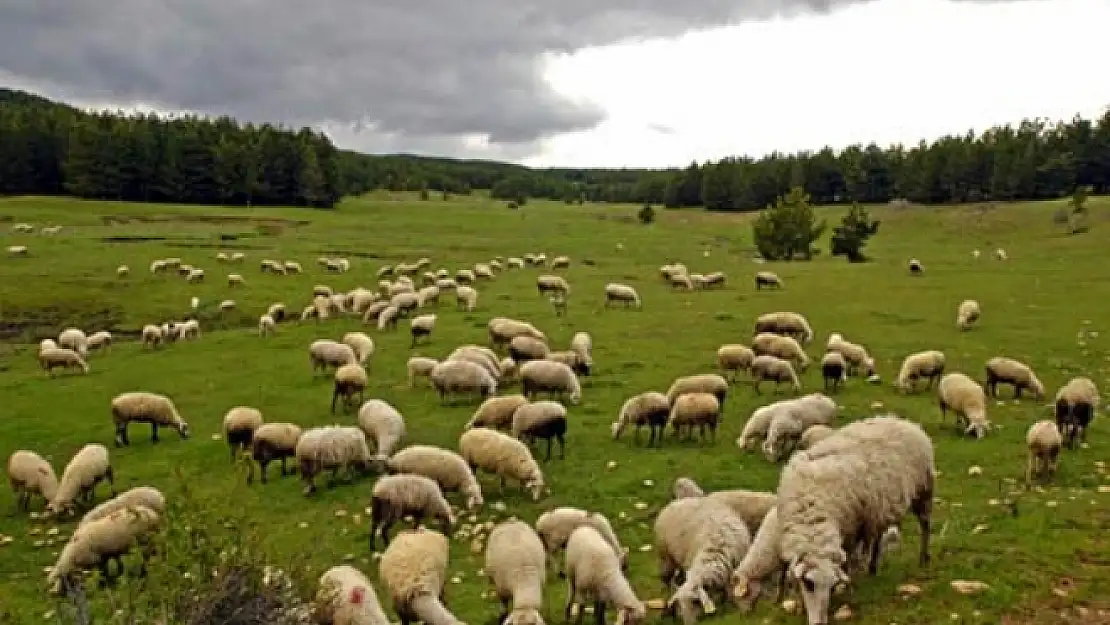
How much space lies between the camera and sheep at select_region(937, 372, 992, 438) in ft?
A: 65.4

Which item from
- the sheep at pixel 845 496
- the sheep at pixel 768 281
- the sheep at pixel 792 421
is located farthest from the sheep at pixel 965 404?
the sheep at pixel 768 281

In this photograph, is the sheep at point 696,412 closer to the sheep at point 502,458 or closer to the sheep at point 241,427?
the sheep at point 502,458

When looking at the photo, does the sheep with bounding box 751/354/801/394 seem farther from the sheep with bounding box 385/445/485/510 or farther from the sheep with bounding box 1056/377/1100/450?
the sheep with bounding box 385/445/485/510

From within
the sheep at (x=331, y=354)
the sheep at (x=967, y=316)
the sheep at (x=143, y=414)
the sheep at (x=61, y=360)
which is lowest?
the sheep at (x=61, y=360)

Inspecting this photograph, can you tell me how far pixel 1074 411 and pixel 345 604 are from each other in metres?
15.5

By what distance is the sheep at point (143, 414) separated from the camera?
76.1ft

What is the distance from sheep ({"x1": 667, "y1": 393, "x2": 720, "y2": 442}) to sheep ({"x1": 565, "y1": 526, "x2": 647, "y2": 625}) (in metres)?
8.48

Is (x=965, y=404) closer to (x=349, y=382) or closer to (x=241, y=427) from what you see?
(x=349, y=382)

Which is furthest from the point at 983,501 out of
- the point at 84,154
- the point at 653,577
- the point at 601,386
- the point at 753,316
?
the point at 84,154

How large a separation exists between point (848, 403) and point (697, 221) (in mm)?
93665

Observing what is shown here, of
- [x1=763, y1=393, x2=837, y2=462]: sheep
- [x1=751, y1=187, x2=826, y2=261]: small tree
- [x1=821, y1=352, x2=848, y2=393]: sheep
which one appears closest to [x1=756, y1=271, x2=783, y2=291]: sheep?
[x1=751, y1=187, x2=826, y2=261]: small tree

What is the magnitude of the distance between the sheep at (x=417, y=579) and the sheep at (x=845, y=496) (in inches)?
171

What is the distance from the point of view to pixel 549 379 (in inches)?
938

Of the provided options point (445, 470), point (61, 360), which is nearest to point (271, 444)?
point (445, 470)
